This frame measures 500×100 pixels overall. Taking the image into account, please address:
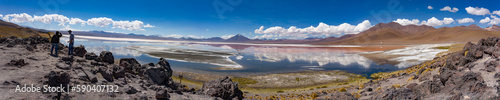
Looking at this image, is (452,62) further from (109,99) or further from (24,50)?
(24,50)

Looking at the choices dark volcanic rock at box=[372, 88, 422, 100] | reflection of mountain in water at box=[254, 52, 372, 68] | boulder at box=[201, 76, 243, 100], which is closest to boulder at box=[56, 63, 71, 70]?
boulder at box=[201, 76, 243, 100]

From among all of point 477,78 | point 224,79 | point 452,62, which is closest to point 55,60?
point 224,79

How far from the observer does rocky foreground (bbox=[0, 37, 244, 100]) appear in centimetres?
758

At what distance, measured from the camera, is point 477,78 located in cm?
805

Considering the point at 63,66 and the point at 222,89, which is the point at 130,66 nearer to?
the point at 63,66

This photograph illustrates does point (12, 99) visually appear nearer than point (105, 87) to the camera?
Yes

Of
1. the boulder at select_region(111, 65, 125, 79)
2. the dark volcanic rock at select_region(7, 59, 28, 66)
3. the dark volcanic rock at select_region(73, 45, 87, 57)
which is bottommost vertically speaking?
the boulder at select_region(111, 65, 125, 79)

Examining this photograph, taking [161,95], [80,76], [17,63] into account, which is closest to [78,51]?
[17,63]

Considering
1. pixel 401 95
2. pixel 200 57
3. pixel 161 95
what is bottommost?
pixel 200 57

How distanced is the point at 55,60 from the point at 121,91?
465 cm

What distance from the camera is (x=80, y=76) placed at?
8.98m

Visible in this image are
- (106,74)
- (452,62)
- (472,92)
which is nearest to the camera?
(472,92)

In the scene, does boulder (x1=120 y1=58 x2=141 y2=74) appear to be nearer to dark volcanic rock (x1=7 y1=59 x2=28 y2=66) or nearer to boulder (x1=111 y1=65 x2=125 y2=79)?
boulder (x1=111 y1=65 x2=125 y2=79)

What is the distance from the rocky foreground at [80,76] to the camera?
758 centimetres
